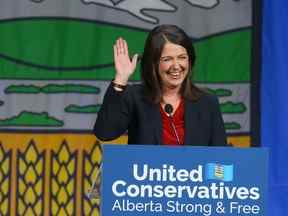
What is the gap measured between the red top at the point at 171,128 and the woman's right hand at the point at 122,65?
0.65 ft

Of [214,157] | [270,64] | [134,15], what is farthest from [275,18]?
[214,157]

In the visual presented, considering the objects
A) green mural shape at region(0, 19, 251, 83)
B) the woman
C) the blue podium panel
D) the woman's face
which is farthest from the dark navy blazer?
green mural shape at region(0, 19, 251, 83)

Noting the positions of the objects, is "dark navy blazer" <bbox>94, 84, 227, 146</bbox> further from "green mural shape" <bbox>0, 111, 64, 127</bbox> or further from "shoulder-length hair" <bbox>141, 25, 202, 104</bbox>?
"green mural shape" <bbox>0, 111, 64, 127</bbox>

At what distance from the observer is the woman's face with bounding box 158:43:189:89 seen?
109 inches

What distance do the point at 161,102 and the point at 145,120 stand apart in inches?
3.8

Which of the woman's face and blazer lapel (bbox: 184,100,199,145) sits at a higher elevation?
the woman's face

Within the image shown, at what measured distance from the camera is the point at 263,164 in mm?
2521

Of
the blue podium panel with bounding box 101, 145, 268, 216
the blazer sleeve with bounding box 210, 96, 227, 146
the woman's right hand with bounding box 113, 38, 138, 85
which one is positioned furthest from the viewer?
the blazer sleeve with bounding box 210, 96, 227, 146

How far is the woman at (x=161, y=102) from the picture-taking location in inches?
109

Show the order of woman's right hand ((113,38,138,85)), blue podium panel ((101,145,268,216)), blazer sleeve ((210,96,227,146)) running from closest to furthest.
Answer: blue podium panel ((101,145,268,216))
woman's right hand ((113,38,138,85))
blazer sleeve ((210,96,227,146))

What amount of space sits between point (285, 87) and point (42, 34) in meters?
1.64

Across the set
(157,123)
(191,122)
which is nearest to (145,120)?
(157,123)

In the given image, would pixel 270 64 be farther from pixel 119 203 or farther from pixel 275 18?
pixel 119 203

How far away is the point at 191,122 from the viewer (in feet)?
9.26
